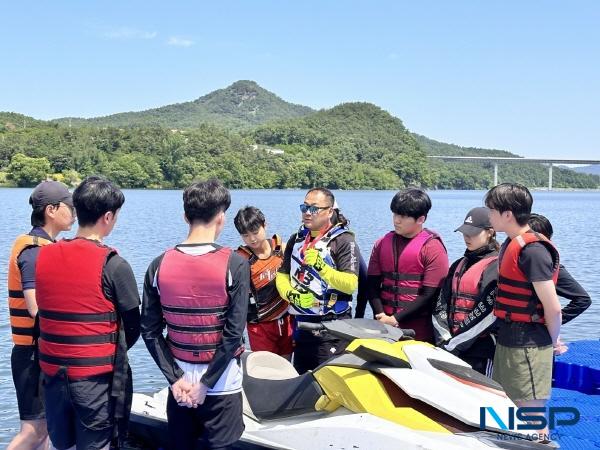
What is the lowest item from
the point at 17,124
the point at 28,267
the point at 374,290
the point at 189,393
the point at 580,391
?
the point at 580,391

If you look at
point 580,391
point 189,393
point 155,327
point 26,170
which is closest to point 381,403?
point 189,393

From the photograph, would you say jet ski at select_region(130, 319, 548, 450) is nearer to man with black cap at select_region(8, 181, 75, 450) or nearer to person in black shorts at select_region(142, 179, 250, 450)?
person in black shorts at select_region(142, 179, 250, 450)

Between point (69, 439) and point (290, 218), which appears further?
point (290, 218)

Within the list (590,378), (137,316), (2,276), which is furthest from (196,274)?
(2,276)

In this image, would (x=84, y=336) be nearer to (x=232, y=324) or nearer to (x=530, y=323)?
(x=232, y=324)

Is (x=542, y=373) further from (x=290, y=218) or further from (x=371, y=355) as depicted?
(x=290, y=218)

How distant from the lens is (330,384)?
10.2 feet

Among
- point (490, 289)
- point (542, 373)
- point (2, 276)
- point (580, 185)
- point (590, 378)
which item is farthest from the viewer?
point (580, 185)

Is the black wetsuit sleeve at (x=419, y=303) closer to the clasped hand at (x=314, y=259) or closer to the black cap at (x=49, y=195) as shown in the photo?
the clasped hand at (x=314, y=259)

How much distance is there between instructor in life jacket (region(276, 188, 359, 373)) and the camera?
4094 millimetres

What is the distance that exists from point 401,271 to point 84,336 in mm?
2178

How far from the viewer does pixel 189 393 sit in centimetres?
283

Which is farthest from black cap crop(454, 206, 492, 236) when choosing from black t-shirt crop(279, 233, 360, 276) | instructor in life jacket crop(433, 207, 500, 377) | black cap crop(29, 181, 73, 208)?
black cap crop(29, 181, 73, 208)

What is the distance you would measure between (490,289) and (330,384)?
1.29m
